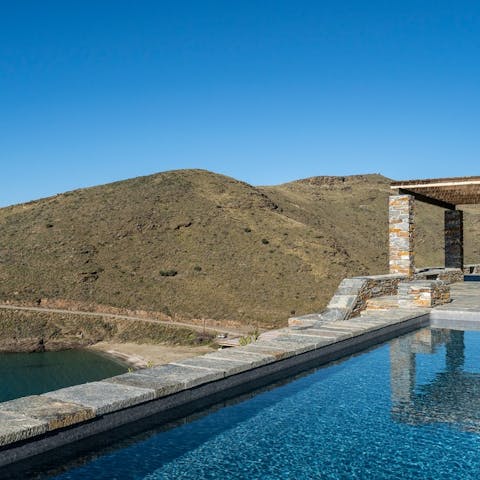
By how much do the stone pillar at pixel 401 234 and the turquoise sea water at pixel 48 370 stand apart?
13179mm

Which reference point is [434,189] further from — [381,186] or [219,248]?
[381,186]

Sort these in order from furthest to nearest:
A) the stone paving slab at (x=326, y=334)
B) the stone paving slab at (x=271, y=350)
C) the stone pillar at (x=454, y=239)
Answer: the stone pillar at (x=454, y=239) < the stone paving slab at (x=326, y=334) < the stone paving slab at (x=271, y=350)

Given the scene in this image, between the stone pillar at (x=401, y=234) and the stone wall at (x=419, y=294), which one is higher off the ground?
the stone pillar at (x=401, y=234)

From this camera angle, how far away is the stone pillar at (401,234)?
1817 cm

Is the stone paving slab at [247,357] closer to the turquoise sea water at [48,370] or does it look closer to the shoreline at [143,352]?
the turquoise sea water at [48,370]

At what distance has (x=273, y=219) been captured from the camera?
53.8 meters

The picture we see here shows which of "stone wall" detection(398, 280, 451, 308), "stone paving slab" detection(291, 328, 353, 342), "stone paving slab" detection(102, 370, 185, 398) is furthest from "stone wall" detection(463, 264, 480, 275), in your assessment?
"stone paving slab" detection(102, 370, 185, 398)

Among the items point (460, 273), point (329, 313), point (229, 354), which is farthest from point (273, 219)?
point (229, 354)

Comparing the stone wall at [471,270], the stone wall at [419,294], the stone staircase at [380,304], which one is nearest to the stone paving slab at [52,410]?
the stone staircase at [380,304]

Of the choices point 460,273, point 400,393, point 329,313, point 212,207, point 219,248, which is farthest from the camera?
point 212,207

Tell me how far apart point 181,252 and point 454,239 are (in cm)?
2507

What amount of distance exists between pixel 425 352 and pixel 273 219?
144 ft

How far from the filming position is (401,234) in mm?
18312

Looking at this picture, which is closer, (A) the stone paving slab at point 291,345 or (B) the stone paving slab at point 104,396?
(B) the stone paving slab at point 104,396
